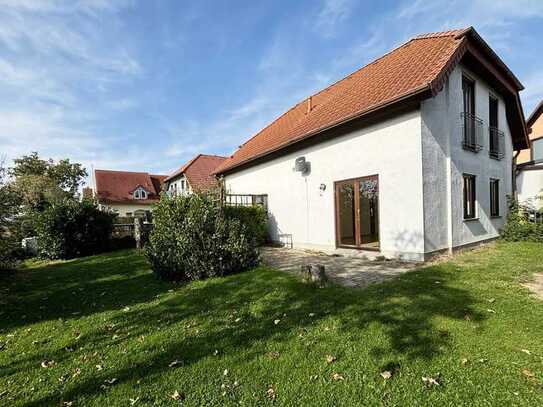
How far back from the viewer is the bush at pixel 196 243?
666 cm

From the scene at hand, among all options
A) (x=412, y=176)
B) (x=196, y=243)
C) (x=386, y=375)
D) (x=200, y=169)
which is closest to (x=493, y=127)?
(x=412, y=176)

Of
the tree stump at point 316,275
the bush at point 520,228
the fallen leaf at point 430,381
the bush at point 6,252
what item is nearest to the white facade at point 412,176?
the bush at point 520,228

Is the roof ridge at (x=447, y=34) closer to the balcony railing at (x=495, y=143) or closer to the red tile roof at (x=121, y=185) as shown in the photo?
the balcony railing at (x=495, y=143)

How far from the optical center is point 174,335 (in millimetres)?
3801

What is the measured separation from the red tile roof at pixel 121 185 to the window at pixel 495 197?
32.0 m

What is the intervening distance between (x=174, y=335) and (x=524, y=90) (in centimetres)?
1488

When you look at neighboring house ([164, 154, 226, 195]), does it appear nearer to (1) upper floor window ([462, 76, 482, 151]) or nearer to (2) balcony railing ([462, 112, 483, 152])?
(1) upper floor window ([462, 76, 482, 151])

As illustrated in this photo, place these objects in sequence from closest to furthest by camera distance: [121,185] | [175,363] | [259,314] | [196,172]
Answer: [175,363], [259,314], [196,172], [121,185]

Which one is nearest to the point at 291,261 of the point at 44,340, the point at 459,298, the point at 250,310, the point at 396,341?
the point at 250,310

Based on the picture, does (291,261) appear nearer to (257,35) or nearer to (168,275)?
(168,275)

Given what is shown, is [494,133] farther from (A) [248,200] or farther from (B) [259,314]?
(B) [259,314]

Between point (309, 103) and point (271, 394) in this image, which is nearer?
point (271, 394)

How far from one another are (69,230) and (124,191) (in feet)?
84.0

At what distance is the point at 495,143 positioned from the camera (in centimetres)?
1078
